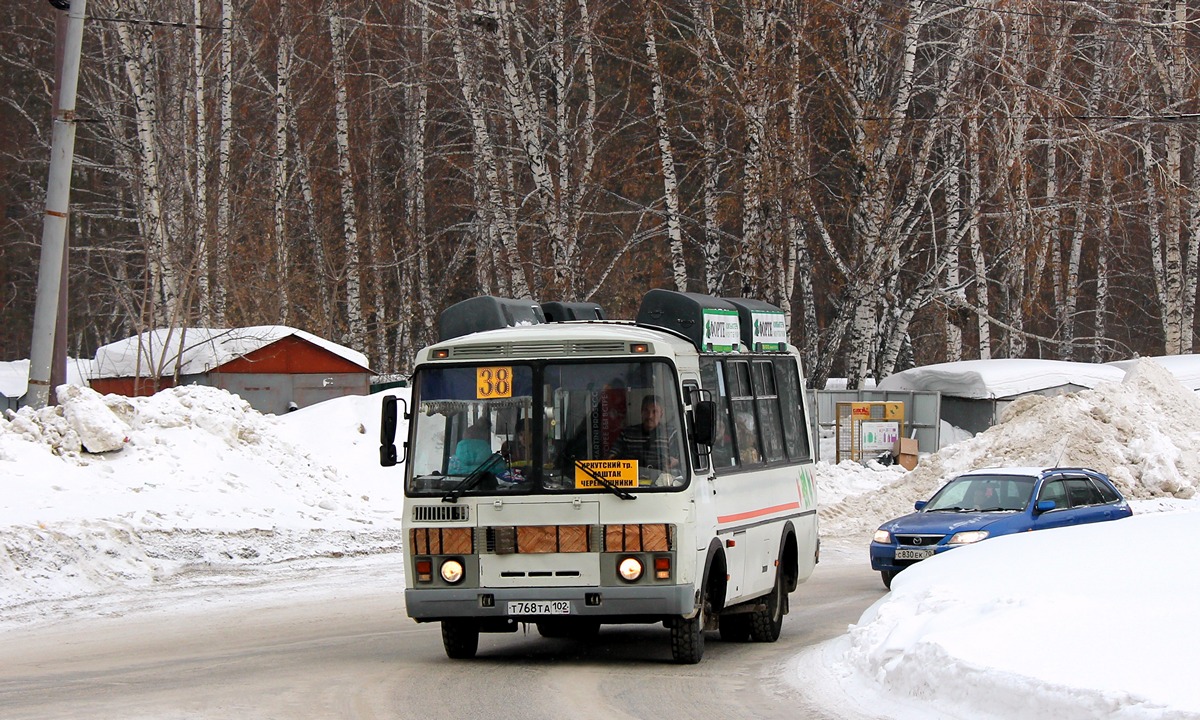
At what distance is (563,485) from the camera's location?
11328mm

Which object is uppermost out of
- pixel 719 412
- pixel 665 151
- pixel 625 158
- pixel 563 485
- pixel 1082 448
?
pixel 625 158

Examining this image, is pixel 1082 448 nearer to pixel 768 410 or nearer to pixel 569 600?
pixel 768 410

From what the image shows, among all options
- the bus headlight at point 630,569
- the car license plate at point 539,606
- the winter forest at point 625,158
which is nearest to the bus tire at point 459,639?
the car license plate at point 539,606

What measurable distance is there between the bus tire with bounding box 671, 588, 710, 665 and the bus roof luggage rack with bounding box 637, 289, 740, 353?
2.12 meters

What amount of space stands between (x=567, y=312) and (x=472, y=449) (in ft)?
9.91

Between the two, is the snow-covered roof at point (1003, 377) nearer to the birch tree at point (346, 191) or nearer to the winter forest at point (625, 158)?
the winter forest at point (625, 158)

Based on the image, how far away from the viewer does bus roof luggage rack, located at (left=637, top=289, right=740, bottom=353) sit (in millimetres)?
12500

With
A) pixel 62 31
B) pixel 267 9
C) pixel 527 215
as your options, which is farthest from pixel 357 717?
pixel 267 9

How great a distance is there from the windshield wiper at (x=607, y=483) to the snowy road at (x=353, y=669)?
1.32 meters

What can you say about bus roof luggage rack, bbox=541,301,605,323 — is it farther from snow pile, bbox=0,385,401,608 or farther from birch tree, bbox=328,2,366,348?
birch tree, bbox=328,2,366,348

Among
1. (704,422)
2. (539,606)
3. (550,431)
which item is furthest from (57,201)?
(704,422)

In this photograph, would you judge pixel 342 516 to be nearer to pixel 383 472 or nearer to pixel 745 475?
pixel 383 472

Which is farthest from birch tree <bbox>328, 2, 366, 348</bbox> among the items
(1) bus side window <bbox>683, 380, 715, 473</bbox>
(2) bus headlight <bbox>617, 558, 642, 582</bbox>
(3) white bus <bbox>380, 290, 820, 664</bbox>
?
(2) bus headlight <bbox>617, 558, 642, 582</bbox>

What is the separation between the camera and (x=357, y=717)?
924 centimetres
